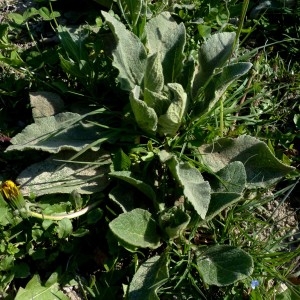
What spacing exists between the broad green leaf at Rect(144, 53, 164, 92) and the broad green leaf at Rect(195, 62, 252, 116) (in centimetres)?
23

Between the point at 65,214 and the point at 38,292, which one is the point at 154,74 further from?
the point at 38,292

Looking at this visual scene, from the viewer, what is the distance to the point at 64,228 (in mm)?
2395

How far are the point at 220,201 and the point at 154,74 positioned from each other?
678 millimetres

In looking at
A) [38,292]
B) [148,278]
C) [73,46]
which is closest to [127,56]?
[73,46]

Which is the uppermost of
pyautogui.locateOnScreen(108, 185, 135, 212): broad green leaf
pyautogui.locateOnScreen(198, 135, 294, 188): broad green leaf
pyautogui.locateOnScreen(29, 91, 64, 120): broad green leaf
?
pyautogui.locateOnScreen(29, 91, 64, 120): broad green leaf

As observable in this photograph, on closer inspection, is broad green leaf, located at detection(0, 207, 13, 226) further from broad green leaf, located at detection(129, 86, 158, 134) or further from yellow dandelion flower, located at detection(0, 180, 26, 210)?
broad green leaf, located at detection(129, 86, 158, 134)

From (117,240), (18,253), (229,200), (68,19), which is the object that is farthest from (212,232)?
(68,19)

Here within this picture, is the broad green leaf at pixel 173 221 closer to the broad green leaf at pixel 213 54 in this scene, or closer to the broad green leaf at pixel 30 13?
the broad green leaf at pixel 213 54

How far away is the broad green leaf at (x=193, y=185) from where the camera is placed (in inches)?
91.4

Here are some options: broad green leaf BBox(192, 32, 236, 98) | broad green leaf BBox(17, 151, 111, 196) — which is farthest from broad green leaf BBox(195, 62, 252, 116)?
broad green leaf BBox(17, 151, 111, 196)

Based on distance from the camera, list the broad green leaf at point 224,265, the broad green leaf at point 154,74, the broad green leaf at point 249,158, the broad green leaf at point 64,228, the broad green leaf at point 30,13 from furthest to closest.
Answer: the broad green leaf at point 30,13 < the broad green leaf at point 249,158 < the broad green leaf at point 154,74 < the broad green leaf at point 64,228 < the broad green leaf at point 224,265

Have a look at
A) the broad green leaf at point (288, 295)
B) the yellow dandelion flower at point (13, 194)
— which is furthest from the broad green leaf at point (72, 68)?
the broad green leaf at point (288, 295)

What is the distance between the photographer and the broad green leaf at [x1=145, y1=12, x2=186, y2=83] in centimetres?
275

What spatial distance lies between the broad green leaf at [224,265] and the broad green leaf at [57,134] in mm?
789
